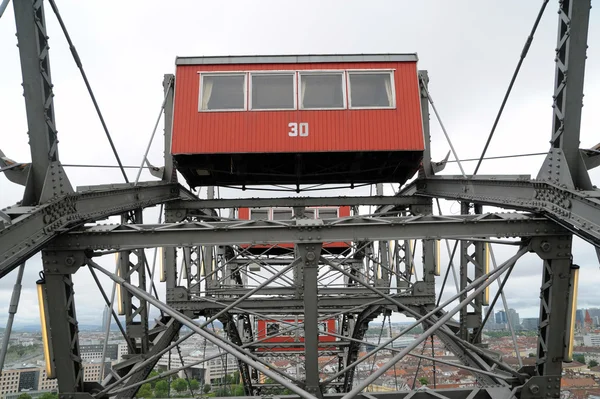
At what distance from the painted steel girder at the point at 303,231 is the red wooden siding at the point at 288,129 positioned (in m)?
4.00

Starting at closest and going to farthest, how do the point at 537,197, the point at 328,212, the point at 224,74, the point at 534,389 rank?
the point at 537,197
the point at 534,389
the point at 224,74
the point at 328,212

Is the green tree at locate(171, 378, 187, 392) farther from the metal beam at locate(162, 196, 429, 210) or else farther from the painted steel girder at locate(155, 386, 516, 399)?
the painted steel girder at locate(155, 386, 516, 399)

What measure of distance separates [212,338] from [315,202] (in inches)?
281

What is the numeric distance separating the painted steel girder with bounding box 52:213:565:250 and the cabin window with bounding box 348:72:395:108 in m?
4.84

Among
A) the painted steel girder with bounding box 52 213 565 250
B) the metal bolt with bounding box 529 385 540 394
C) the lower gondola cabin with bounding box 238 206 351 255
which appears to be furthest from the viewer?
the lower gondola cabin with bounding box 238 206 351 255

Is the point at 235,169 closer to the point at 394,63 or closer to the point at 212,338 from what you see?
the point at 394,63

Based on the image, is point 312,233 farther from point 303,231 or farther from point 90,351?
point 90,351

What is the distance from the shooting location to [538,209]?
848 cm

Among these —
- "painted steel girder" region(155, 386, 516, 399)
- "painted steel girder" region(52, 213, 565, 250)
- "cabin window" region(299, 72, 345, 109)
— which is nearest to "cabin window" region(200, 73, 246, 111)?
"cabin window" region(299, 72, 345, 109)

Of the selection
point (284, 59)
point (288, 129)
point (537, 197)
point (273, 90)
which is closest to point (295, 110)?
point (288, 129)

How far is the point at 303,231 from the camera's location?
8398mm

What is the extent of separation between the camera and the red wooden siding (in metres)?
12.3

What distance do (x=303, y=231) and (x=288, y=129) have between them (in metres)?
4.71

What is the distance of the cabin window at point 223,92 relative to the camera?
12.6 metres
